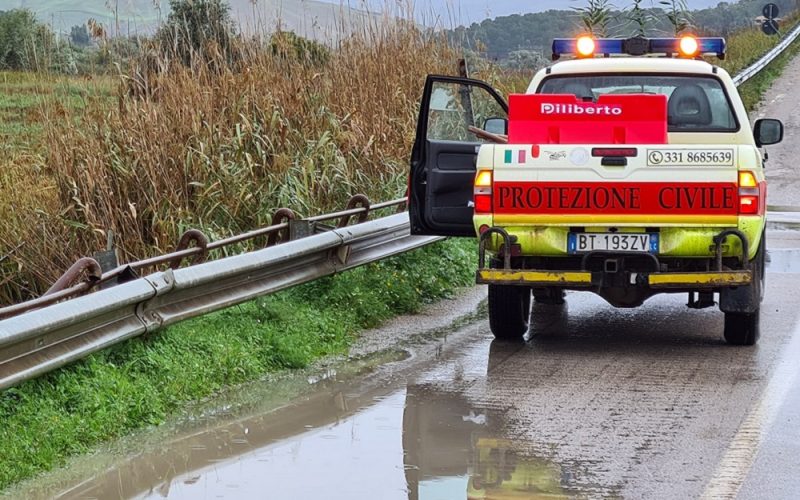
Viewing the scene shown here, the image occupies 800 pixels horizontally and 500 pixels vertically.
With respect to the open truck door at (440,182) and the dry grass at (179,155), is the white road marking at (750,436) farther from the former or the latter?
the dry grass at (179,155)

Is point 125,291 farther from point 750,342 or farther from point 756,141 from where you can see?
point 756,141

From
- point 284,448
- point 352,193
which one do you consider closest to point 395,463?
point 284,448

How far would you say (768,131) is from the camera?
411 inches

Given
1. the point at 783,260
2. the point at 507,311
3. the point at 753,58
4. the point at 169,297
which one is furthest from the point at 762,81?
the point at 169,297

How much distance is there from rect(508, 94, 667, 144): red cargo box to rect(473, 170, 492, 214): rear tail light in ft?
1.66

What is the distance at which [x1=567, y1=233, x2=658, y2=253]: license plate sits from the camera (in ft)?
29.4

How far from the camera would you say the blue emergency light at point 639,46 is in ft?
37.0

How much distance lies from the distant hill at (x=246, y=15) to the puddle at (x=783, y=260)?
481 cm

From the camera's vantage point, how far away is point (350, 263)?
10523mm

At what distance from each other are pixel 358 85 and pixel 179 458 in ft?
26.0

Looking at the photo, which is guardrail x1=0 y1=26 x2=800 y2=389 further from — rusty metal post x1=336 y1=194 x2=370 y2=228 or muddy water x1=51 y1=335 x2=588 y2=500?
muddy water x1=51 y1=335 x2=588 y2=500

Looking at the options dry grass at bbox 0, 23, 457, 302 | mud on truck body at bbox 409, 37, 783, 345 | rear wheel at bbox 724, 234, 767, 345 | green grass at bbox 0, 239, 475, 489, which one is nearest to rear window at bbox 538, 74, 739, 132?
mud on truck body at bbox 409, 37, 783, 345

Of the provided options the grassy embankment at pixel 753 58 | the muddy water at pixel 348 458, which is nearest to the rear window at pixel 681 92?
the muddy water at pixel 348 458

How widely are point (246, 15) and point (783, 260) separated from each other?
220 inches
